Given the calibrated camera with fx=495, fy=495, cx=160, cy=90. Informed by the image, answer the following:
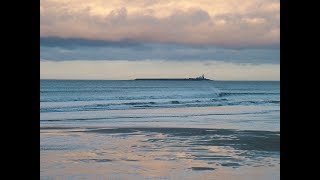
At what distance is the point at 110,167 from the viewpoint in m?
7.75

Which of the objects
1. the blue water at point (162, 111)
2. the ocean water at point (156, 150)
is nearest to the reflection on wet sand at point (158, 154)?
the ocean water at point (156, 150)

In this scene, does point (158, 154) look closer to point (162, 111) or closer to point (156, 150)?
point (156, 150)

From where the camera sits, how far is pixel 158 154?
934cm

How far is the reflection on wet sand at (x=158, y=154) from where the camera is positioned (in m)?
7.27

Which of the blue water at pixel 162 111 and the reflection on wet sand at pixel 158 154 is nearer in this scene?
the reflection on wet sand at pixel 158 154

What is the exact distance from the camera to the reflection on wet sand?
7273 mm

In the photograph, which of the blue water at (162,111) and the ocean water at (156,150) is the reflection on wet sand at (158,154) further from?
the blue water at (162,111)

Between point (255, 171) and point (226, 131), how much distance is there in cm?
670

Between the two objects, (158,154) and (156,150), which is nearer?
(158,154)

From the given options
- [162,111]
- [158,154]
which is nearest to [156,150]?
[158,154]
